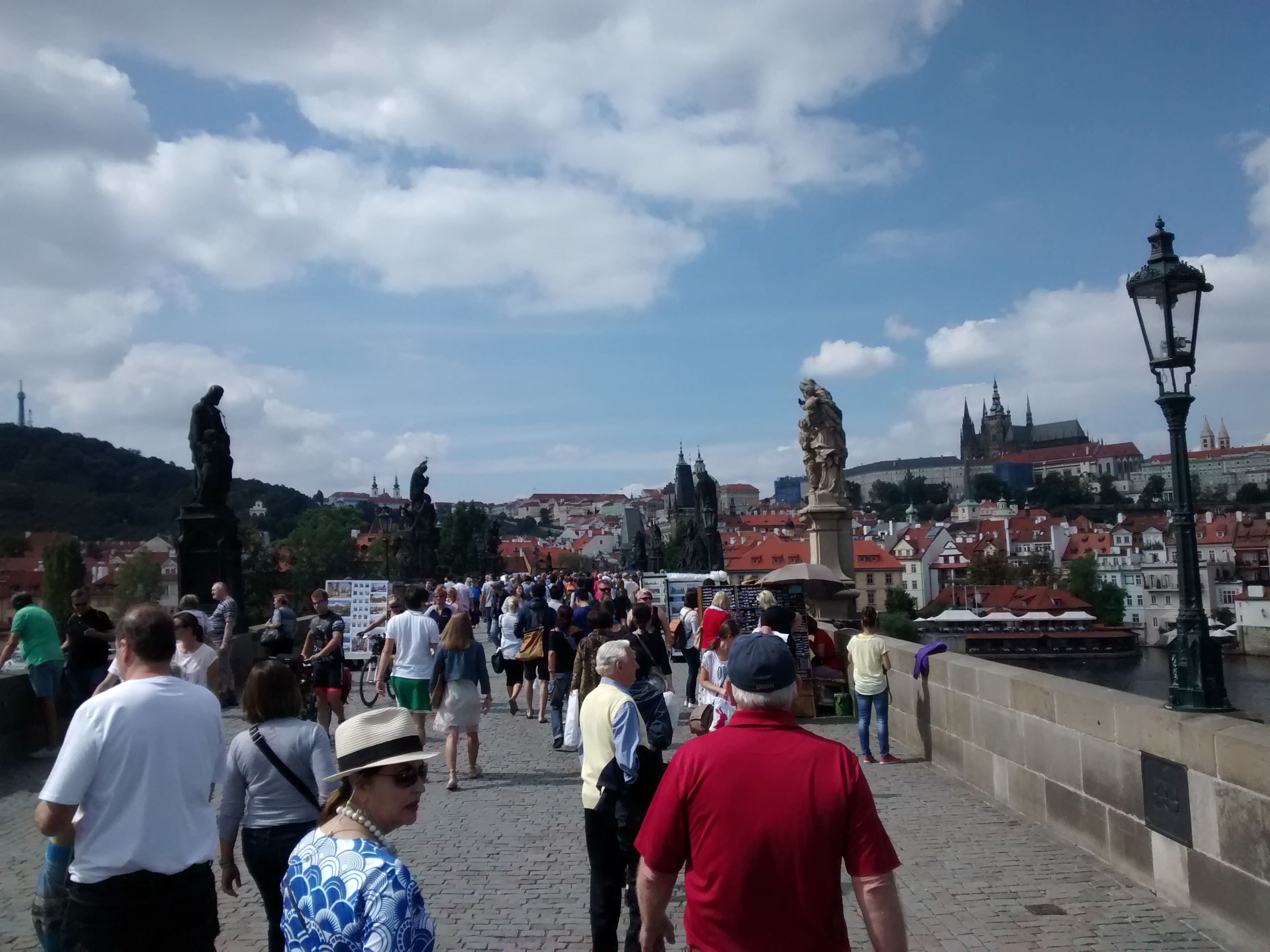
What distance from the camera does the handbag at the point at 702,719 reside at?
663 cm

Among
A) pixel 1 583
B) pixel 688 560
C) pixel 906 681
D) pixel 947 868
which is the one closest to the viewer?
pixel 947 868

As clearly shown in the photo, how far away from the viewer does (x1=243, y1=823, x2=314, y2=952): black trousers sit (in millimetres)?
4168

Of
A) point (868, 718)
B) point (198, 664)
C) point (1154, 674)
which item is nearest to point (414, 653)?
point (198, 664)

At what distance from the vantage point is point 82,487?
7562cm

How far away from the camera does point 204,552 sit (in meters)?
13.8

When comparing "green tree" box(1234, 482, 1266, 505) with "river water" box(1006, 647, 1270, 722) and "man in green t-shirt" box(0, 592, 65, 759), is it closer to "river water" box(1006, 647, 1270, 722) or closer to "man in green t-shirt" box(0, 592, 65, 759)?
"river water" box(1006, 647, 1270, 722)

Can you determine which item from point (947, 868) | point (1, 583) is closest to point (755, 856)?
point (947, 868)

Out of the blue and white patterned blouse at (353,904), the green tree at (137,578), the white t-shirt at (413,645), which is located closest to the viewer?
the blue and white patterned blouse at (353,904)

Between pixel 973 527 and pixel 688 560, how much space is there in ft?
411

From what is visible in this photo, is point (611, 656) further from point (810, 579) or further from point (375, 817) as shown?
point (810, 579)

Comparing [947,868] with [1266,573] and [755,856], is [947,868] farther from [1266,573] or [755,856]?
[1266,573]

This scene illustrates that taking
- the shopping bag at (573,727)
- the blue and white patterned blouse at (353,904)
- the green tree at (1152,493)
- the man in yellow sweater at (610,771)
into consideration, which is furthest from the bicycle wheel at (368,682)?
the green tree at (1152,493)

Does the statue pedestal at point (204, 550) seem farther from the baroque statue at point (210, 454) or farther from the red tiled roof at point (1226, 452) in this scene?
the red tiled roof at point (1226, 452)

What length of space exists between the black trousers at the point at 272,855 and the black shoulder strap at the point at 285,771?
11cm
